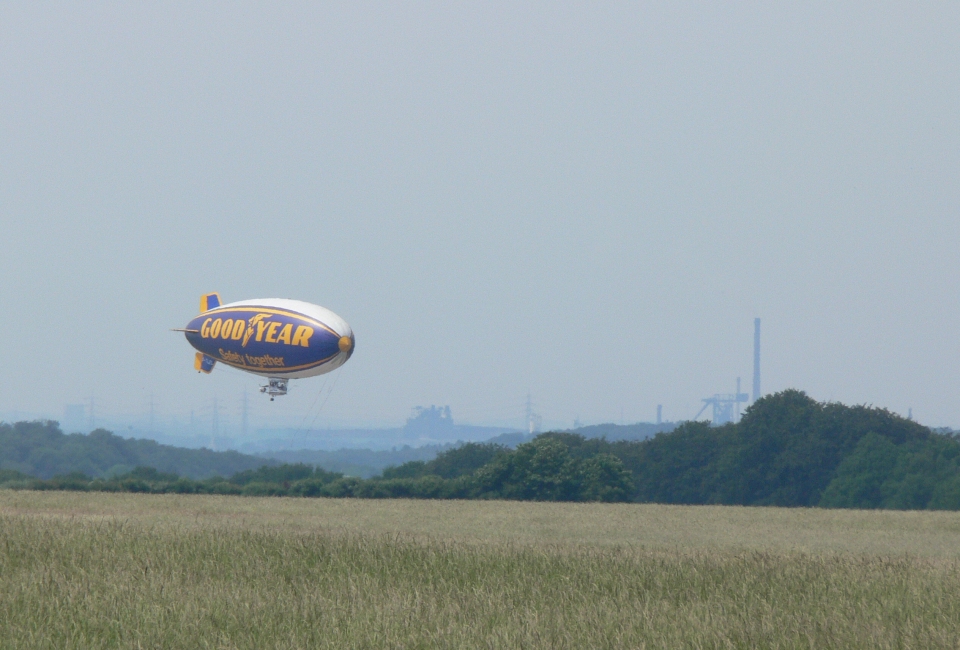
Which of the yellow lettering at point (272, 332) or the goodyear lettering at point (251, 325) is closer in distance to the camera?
the yellow lettering at point (272, 332)

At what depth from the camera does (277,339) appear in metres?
47.8

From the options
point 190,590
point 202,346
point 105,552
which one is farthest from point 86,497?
point 190,590

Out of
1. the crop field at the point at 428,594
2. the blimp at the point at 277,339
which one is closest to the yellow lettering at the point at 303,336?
the blimp at the point at 277,339

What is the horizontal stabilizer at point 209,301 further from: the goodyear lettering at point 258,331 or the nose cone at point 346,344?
the nose cone at point 346,344

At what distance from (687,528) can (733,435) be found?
2114 inches

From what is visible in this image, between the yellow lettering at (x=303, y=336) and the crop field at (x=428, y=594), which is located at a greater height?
the yellow lettering at (x=303, y=336)

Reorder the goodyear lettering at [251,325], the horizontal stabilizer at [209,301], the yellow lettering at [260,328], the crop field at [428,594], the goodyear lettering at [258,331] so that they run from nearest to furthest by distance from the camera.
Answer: the crop field at [428,594]
the goodyear lettering at [258,331]
the yellow lettering at [260,328]
the goodyear lettering at [251,325]
the horizontal stabilizer at [209,301]

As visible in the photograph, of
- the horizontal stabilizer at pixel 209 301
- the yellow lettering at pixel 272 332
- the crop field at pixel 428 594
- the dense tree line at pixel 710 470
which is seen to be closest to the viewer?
the crop field at pixel 428 594

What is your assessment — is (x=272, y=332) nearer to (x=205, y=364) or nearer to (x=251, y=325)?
(x=251, y=325)

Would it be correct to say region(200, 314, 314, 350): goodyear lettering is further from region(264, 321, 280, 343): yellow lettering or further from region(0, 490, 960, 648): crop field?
region(0, 490, 960, 648): crop field

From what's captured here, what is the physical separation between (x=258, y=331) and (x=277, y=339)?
1323 millimetres

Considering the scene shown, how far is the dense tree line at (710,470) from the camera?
7438 centimetres

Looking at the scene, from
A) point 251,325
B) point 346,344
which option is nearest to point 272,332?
point 251,325

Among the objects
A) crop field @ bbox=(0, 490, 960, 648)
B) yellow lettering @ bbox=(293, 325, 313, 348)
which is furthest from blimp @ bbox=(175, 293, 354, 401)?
crop field @ bbox=(0, 490, 960, 648)
